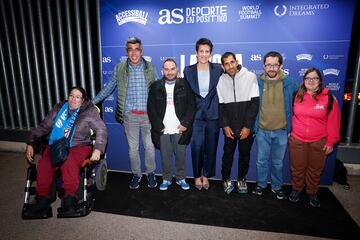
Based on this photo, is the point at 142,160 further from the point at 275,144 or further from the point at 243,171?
the point at 275,144

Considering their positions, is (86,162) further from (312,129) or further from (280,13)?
(280,13)

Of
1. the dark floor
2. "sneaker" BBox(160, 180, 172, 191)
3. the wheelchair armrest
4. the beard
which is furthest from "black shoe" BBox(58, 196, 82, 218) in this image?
the beard

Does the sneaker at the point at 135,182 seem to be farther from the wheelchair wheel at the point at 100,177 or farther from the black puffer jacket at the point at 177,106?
the black puffer jacket at the point at 177,106

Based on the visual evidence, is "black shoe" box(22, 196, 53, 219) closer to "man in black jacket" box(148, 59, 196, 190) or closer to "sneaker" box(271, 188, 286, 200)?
"man in black jacket" box(148, 59, 196, 190)

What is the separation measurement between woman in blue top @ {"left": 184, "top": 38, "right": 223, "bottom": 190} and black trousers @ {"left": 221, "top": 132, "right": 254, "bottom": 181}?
0.18m

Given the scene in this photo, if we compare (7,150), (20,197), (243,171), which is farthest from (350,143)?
(7,150)

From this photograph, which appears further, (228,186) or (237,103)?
(228,186)

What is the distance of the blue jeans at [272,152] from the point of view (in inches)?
134

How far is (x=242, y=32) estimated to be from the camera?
365cm

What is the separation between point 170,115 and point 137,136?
0.67 metres

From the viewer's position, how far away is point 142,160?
432 cm

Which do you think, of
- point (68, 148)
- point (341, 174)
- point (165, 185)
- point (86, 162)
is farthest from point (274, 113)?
point (68, 148)

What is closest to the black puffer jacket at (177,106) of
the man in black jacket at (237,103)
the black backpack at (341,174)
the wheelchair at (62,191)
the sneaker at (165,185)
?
the man in black jacket at (237,103)

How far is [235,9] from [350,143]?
2901 millimetres
